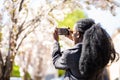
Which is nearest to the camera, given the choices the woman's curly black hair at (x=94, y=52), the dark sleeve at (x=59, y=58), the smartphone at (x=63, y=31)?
the woman's curly black hair at (x=94, y=52)

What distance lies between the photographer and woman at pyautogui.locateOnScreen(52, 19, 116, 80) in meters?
4.76

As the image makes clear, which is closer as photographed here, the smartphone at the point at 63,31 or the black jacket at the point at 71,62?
the black jacket at the point at 71,62

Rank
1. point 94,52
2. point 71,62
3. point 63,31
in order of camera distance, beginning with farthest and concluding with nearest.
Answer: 1. point 63,31
2. point 71,62
3. point 94,52

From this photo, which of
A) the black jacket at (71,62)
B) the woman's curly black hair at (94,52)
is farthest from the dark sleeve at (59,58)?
the woman's curly black hair at (94,52)

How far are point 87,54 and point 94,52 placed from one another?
0.08m

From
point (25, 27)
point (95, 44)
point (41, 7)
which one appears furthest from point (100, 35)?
point (41, 7)

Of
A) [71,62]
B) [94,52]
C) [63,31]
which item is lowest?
[71,62]

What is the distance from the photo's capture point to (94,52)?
475 centimetres

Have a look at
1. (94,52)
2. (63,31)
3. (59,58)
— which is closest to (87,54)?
(94,52)

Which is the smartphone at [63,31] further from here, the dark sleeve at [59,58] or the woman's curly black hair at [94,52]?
the woman's curly black hair at [94,52]

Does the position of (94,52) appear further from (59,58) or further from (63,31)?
(63,31)

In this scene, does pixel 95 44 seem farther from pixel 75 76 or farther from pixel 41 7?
pixel 41 7

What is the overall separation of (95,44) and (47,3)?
5241 mm

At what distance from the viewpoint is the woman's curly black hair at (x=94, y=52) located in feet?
15.6
